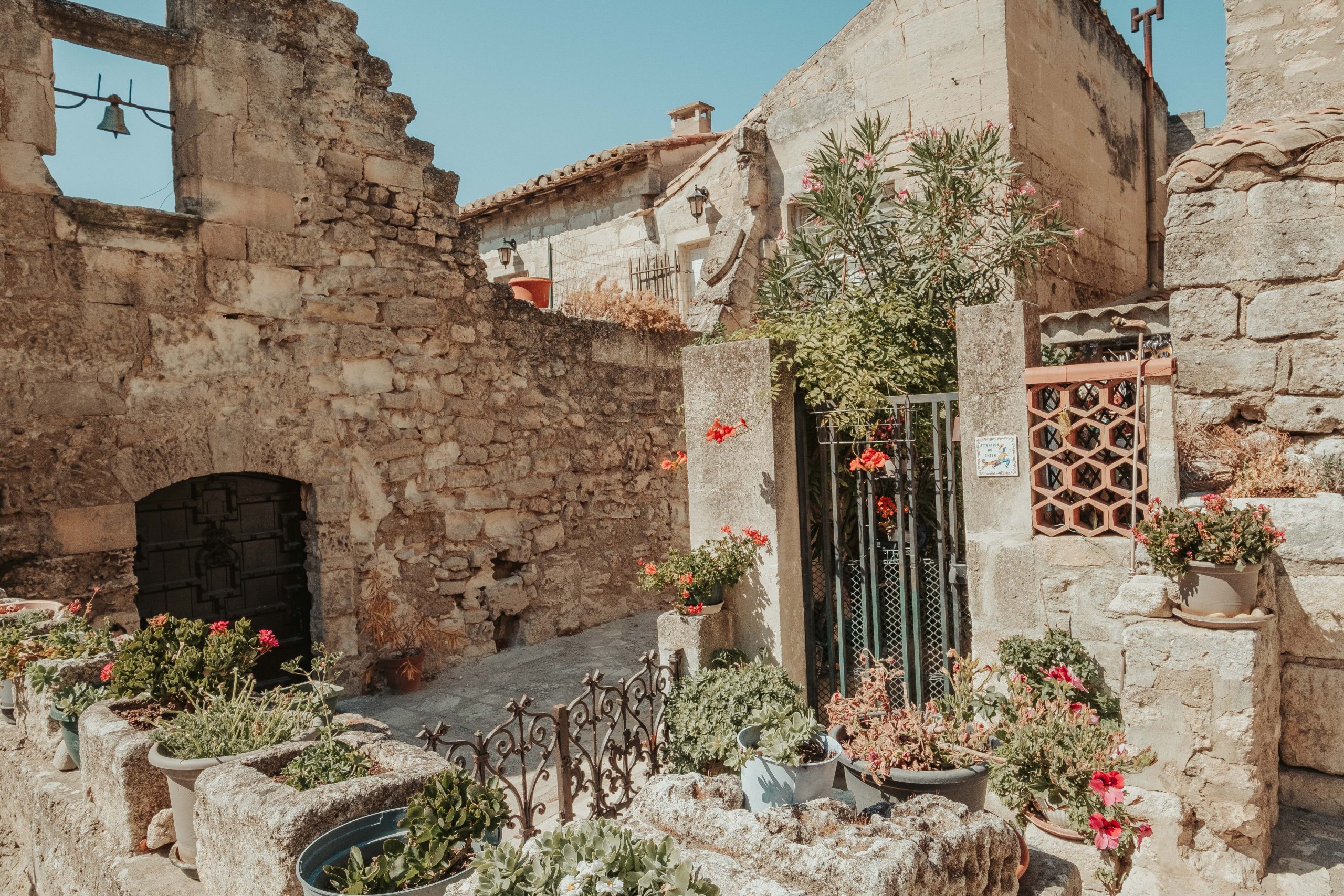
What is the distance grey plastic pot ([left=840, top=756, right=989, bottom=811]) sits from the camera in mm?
2977

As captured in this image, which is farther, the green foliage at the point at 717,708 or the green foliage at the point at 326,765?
the green foliage at the point at 717,708

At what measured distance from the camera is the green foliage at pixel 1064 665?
4.06 meters

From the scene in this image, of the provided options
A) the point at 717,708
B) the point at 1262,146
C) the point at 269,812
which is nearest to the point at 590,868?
the point at 269,812

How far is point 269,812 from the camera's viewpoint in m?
2.20

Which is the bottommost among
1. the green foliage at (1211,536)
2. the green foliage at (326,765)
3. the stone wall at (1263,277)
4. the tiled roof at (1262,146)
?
the green foliage at (326,765)

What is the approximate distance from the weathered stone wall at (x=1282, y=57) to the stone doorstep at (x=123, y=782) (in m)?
6.58

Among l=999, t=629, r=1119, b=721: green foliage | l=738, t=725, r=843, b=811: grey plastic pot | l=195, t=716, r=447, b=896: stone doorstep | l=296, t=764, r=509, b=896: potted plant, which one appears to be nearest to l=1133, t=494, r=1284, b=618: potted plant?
l=999, t=629, r=1119, b=721: green foliage

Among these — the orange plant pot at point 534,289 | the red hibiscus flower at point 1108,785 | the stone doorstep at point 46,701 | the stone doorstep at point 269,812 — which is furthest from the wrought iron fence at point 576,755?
the orange plant pot at point 534,289

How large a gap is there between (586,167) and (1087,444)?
29.2ft

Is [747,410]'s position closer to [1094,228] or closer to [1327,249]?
[1327,249]

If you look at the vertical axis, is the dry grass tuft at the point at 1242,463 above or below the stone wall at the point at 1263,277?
below

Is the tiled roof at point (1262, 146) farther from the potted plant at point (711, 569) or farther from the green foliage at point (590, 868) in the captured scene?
the green foliage at point (590, 868)

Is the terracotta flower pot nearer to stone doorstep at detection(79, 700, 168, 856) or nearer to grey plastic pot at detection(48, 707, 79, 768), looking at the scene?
grey plastic pot at detection(48, 707, 79, 768)

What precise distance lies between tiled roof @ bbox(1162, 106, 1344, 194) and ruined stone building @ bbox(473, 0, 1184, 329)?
322 cm
